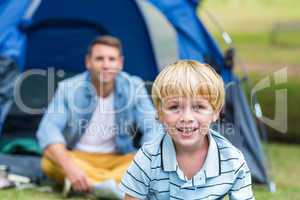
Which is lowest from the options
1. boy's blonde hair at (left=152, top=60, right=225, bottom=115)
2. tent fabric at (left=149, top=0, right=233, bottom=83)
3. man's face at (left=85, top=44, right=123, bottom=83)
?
boy's blonde hair at (left=152, top=60, right=225, bottom=115)

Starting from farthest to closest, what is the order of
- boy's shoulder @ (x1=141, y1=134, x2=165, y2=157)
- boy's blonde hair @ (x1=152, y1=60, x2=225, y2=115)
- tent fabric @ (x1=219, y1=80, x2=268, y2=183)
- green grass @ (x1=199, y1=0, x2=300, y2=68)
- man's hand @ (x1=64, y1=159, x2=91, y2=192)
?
1. green grass @ (x1=199, y1=0, x2=300, y2=68)
2. tent fabric @ (x1=219, y1=80, x2=268, y2=183)
3. man's hand @ (x1=64, y1=159, x2=91, y2=192)
4. boy's shoulder @ (x1=141, y1=134, x2=165, y2=157)
5. boy's blonde hair @ (x1=152, y1=60, x2=225, y2=115)

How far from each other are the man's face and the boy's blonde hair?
6.43 feet

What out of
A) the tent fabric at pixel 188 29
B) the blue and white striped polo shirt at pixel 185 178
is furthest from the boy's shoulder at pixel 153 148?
the tent fabric at pixel 188 29

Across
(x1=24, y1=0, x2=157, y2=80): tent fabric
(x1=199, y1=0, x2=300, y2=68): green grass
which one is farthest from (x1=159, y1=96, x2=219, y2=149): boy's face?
(x1=199, y1=0, x2=300, y2=68): green grass

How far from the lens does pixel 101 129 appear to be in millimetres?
4340

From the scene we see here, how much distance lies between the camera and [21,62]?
4816 millimetres

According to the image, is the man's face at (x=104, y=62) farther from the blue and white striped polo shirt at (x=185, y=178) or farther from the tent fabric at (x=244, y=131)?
the blue and white striped polo shirt at (x=185, y=178)

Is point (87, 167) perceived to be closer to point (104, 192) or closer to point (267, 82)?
point (104, 192)

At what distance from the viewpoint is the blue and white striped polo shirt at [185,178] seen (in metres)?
2.33

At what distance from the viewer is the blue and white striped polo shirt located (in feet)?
7.64

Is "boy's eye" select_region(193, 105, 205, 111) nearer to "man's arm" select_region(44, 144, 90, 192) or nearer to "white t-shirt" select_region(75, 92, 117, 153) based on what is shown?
"man's arm" select_region(44, 144, 90, 192)

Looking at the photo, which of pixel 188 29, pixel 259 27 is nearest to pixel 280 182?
pixel 188 29

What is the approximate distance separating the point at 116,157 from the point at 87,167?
0.79 ft

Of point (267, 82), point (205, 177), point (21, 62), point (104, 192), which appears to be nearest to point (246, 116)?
point (267, 82)
